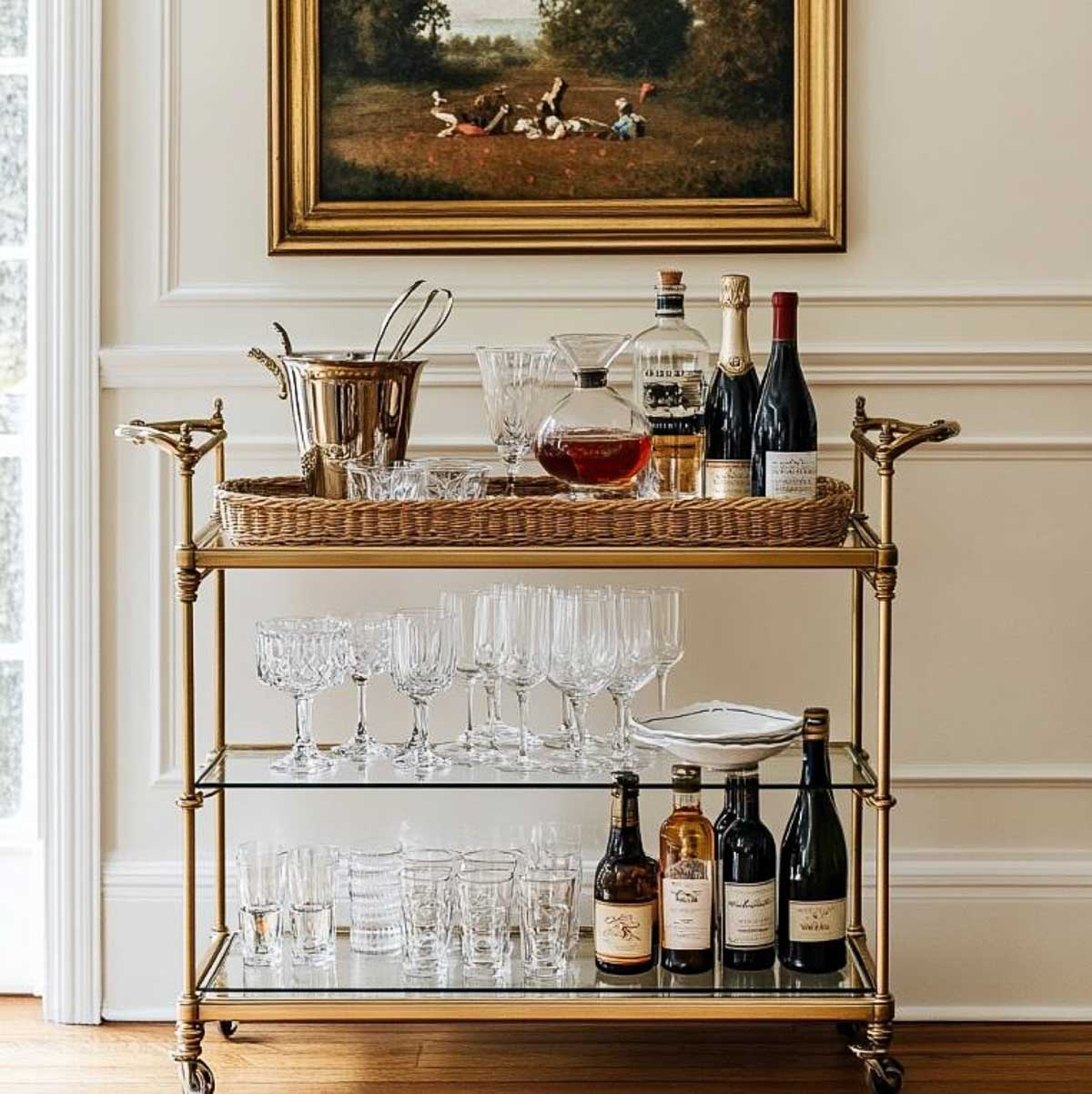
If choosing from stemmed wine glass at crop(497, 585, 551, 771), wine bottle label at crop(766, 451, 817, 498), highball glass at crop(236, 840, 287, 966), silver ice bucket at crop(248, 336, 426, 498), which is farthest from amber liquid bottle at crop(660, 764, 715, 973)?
silver ice bucket at crop(248, 336, 426, 498)

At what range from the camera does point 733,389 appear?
8.39 ft

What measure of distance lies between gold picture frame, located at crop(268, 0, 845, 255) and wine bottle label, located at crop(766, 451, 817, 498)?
20.6 inches

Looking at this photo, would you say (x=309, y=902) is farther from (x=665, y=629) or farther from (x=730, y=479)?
(x=730, y=479)

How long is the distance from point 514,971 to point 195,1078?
0.48m

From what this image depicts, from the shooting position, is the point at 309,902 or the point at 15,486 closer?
the point at 309,902

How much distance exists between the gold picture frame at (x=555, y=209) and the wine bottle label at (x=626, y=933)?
1.07m

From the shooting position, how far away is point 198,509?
286 centimetres

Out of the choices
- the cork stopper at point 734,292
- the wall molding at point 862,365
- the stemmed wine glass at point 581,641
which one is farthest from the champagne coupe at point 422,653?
the cork stopper at point 734,292

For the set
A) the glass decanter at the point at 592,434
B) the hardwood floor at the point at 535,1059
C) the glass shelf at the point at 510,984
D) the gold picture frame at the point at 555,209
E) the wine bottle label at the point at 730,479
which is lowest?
the hardwood floor at the point at 535,1059

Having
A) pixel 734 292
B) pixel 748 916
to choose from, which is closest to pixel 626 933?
pixel 748 916

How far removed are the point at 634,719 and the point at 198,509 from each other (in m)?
0.84

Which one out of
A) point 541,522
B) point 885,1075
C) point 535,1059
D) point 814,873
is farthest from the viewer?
point 535,1059

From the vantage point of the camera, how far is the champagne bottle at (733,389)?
2.53 meters

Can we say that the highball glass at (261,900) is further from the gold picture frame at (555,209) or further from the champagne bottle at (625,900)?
the gold picture frame at (555,209)
